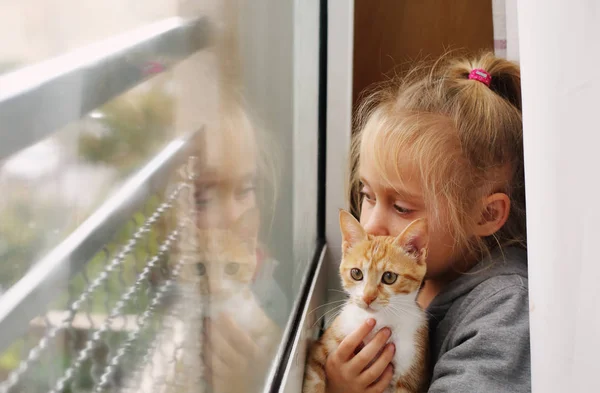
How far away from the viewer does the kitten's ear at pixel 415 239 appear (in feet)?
2.41

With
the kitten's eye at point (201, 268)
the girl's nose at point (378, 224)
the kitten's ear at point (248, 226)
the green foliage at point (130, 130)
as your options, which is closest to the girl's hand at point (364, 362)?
the girl's nose at point (378, 224)

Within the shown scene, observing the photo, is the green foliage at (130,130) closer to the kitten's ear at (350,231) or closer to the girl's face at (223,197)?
the girl's face at (223,197)

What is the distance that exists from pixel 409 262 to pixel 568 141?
44 cm

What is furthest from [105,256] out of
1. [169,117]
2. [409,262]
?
[409,262]

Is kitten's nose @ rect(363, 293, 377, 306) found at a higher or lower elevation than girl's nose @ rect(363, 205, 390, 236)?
lower

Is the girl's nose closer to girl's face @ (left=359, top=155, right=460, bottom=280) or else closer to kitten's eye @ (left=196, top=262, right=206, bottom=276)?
girl's face @ (left=359, top=155, right=460, bottom=280)

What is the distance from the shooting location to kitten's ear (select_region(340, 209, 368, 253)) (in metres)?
0.76

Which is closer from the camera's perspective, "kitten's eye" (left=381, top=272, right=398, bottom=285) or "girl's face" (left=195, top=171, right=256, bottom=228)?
"girl's face" (left=195, top=171, right=256, bottom=228)

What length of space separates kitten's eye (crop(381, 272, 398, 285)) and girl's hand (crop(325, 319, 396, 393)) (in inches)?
2.2

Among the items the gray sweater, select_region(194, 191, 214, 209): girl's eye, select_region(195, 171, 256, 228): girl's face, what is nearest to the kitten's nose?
the gray sweater

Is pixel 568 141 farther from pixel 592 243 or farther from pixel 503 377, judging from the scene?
pixel 503 377

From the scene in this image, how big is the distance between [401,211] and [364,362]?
21 cm

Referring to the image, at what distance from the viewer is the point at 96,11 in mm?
246

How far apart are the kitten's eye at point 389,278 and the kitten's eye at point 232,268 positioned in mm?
278
